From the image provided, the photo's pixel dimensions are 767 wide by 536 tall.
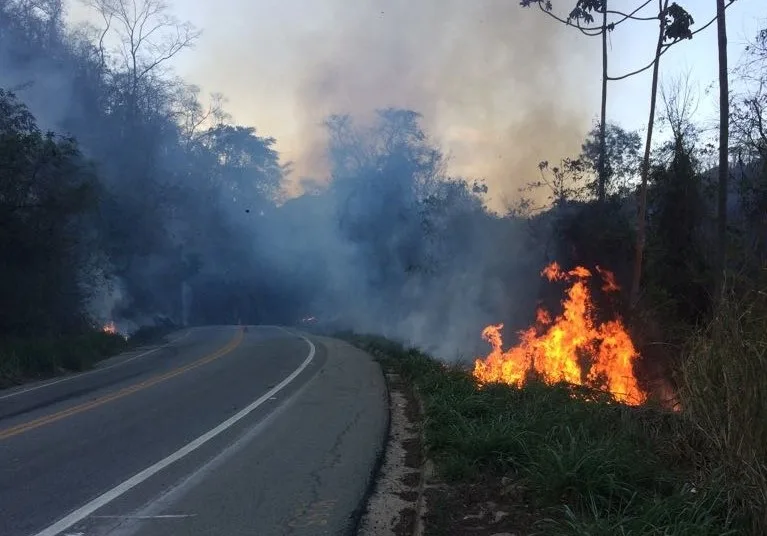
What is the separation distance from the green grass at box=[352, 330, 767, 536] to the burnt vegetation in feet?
0.08

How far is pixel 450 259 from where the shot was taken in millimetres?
25891

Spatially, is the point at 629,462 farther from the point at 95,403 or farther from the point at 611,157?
the point at 611,157

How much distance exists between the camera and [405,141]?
130 ft

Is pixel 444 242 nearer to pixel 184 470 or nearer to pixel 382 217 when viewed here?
pixel 382 217

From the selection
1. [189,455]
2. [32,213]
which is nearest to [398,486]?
[189,455]

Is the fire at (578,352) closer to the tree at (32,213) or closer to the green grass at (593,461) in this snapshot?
the green grass at (593,461)

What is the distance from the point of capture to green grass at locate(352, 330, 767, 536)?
3893 millimetres

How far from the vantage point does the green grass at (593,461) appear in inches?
153

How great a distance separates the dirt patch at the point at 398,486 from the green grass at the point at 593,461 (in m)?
0.29

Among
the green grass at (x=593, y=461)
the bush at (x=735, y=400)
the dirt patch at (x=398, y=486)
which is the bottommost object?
the dirt patch at (x=398, y=486)

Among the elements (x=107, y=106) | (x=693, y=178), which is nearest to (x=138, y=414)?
(x=693, y=178)

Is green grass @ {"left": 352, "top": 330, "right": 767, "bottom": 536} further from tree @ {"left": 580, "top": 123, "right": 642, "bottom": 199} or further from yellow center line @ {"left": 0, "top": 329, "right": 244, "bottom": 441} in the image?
tree @ {"left": 580, "top": 123, "right": 642, "bottom": 199}

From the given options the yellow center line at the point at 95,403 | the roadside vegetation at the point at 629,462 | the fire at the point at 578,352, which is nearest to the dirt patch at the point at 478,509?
the roadside vegetation at the point at 629,462

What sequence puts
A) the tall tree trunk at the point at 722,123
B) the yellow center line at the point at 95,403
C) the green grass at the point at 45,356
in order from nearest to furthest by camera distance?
1. the yellow center line at the point at 95,403
2. the green grass at the point at 45,356
3. the tall tree trunk at the point at 722,123
